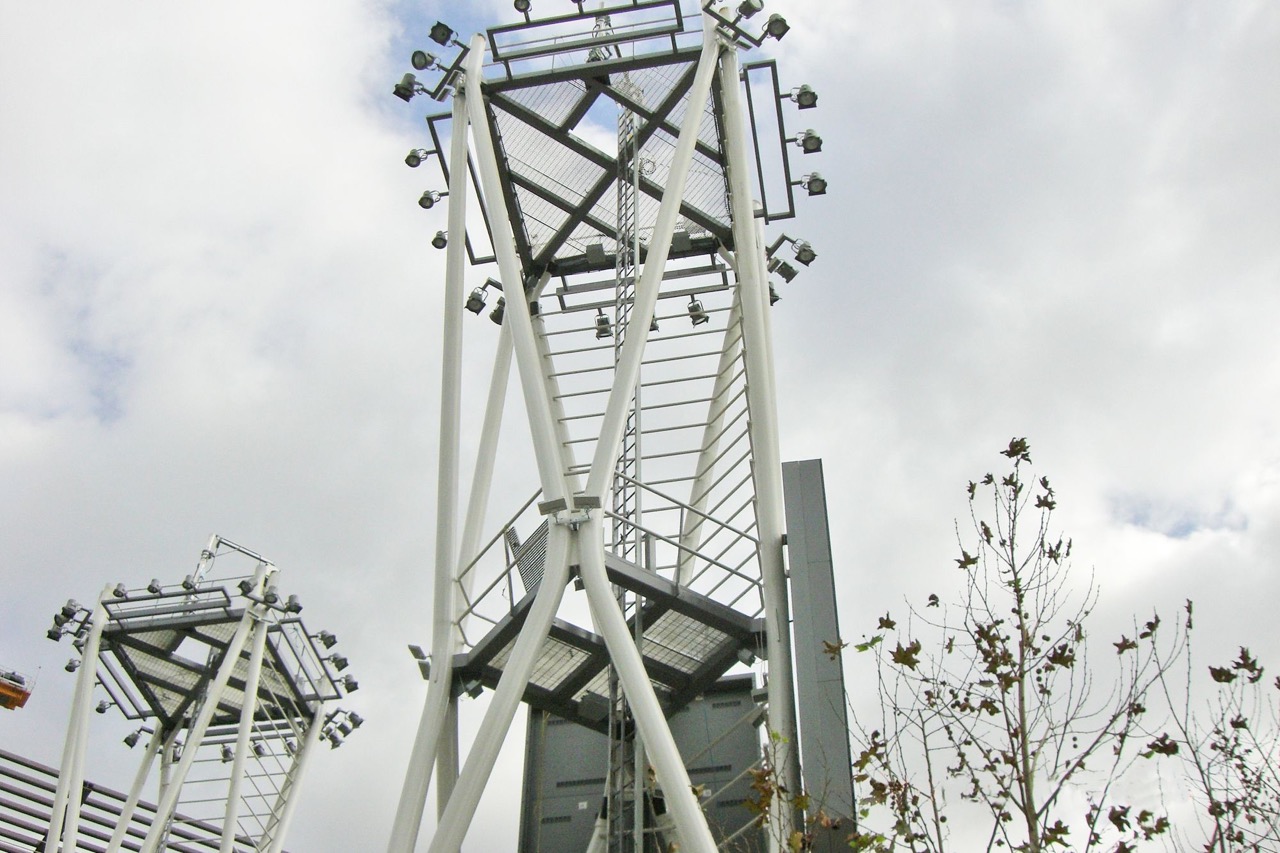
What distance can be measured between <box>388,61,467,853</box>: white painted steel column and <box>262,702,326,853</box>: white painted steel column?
1915cm

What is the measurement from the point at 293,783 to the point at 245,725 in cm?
442

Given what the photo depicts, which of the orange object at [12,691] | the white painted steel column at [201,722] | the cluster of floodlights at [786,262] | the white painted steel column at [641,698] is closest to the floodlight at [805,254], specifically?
the cluster of floodlights at [786,262]

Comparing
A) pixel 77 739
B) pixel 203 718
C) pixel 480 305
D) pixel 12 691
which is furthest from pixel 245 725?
pixel 12 691

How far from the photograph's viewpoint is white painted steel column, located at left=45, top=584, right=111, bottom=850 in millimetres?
28562

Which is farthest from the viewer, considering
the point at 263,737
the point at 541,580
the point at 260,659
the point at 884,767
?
the point at 263,737

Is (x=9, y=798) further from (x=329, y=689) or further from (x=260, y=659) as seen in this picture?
(x=260, y=659)

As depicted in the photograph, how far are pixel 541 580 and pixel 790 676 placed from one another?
2913 millimetres

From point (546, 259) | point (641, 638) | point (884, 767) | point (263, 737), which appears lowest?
point (884, 767)

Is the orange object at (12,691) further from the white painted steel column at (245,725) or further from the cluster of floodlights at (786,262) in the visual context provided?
the cluster of floodlights at (786,262)

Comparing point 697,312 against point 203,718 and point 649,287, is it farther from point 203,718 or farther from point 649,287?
point 203,718

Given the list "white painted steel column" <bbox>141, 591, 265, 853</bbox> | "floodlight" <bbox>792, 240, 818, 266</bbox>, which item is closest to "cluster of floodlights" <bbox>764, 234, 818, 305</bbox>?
"floodlight" <bbox>792, 240, 818, 266</bbox>

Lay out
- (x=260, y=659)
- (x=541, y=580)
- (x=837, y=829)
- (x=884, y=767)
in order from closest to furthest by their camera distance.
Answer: (x=884, y=767) < (x=837, y=829) < (x=541, y=580) < (x=260, y=659)

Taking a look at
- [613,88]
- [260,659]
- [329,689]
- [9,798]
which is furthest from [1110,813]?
[9,798]

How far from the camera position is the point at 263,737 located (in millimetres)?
33406
